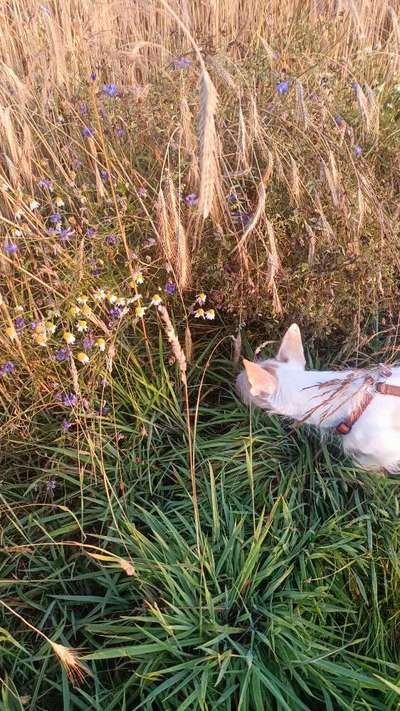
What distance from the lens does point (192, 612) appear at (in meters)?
1.47

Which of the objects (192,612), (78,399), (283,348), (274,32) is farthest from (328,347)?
(274,32)

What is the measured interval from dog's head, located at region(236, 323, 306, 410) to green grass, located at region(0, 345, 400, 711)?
8 centimetres

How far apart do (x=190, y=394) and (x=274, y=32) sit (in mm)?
1931

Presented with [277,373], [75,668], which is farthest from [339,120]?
[75,668]

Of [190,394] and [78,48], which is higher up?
[78,48]

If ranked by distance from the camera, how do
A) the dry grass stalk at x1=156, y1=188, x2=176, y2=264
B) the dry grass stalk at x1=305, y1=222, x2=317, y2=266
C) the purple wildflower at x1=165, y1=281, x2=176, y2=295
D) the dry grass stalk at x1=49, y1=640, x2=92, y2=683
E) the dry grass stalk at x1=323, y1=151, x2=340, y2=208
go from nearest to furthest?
1. the dry grass stalk at x1=49, y1=640, x2=92, y2=683
2. the dry grass stalk at x1=156, y1=188, x2=176, y2=264
3. the dry grass stalk at x1=323, y1=151, x2=340, y2=208
4. the dry grass stalk at x1=305, y1=222, x2=317, y2=266
5. the purple wildflower at x1=165, y1=281, x2=176, y2=295

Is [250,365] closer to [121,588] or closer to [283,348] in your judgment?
[283,348]

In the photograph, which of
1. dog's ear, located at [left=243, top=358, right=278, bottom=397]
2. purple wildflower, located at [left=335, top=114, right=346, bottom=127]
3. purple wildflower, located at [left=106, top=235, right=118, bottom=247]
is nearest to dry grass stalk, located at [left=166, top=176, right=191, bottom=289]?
purple wildflower, located at [left=106, top=235, right=118, bottom=247]

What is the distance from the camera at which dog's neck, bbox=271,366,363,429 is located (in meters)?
1.97

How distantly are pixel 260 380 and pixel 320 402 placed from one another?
0.96 feet

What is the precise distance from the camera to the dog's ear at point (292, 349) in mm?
1992

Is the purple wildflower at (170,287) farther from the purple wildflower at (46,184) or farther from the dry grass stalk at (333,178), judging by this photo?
the dry grass stalk at (333,178)

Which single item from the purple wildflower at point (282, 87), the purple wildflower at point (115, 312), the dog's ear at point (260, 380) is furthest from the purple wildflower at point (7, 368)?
the purple wildflower at point (282, 87)

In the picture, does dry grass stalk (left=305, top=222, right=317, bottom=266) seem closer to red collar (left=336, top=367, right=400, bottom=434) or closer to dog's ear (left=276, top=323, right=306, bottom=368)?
dog's ear (left=276, top=323, right=306, bottom=368)
